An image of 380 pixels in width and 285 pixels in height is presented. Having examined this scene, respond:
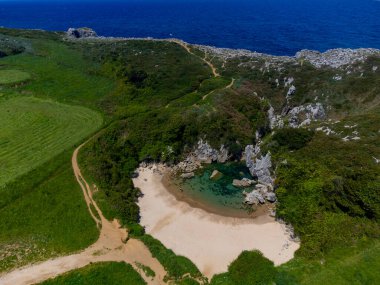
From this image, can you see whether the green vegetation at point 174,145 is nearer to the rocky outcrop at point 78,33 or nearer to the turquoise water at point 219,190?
the turquoise water at point 219,190

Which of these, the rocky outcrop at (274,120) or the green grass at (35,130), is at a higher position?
the rocky outcrop at (274,120)

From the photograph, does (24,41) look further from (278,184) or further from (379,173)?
(379,173)

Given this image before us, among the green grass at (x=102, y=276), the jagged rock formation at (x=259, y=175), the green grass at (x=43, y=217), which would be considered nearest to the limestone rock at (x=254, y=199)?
the jagged rock formation at (x=259, y=175)

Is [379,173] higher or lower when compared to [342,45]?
lower

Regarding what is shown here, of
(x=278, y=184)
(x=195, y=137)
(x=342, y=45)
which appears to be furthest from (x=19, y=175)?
(x=342, y=45)

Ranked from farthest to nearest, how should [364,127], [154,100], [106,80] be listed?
[106,80]
[154,100]
[364,127]
